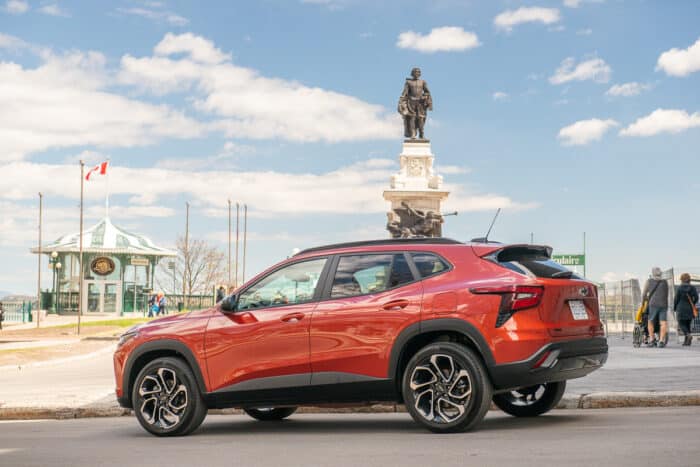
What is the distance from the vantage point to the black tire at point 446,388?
8445 millimetres

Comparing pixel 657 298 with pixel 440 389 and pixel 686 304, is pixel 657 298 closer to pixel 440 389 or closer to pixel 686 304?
pixel 686 304

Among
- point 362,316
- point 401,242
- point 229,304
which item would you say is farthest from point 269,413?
point 401,242

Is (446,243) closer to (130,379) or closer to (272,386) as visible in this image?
(272,386)

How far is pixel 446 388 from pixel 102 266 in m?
64.6

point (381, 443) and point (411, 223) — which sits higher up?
point (411, 223)

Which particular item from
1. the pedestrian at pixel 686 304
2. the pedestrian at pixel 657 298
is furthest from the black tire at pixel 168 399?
the pedestrian at pixel 686 304

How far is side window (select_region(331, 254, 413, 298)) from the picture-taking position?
9047mm

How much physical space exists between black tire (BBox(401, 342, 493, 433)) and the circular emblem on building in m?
64.3

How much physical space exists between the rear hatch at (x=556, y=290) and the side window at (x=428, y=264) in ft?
1.25

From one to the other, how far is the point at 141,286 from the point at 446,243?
6402 cm

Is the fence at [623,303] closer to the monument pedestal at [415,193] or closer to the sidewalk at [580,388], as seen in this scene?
the monument pedestal at [415,193]

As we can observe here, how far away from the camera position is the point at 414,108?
41.6m

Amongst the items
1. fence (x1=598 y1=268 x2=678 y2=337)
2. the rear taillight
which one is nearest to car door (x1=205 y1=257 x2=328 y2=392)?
the rear taillight

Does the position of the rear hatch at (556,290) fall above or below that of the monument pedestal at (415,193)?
below
